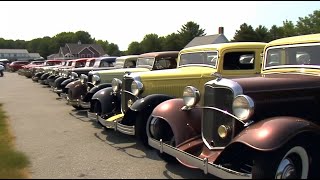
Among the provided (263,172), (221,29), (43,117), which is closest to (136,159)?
(263,172)

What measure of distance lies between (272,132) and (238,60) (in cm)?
366

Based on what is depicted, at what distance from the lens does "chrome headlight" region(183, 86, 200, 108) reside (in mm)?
4891

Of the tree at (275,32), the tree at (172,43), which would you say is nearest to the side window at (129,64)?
the tree at (275,32)

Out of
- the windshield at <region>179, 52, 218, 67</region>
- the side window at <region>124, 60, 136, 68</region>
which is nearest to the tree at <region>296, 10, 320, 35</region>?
the side window at <region>124, 60, 136, 68</region>

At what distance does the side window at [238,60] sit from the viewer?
6.94 metres

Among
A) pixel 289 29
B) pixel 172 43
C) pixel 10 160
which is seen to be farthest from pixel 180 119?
pixel 172 43

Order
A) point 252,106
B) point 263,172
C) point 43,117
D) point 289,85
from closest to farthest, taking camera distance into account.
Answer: point 263,172 < point 252,106 < point 289,85 < point 43,117

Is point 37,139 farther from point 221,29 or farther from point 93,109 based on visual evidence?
point 221,29

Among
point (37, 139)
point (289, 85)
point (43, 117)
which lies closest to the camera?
point (289, 85)

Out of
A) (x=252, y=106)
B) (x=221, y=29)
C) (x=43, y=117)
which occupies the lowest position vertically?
(x=43, y=117)

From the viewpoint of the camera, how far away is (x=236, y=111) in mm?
4043

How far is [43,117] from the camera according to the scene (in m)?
10.0

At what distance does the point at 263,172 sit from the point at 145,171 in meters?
1.90

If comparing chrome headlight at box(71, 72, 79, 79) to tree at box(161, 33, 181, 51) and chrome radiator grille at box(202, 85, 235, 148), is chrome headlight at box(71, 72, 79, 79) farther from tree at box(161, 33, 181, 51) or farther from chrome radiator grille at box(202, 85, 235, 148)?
tree at box(161, 33, 181, 51)
